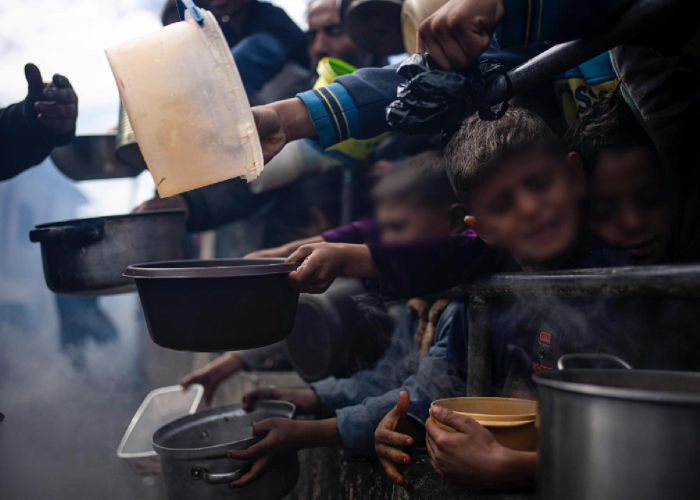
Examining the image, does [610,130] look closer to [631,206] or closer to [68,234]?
[631,206]

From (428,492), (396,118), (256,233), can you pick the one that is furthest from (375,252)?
(256,233)

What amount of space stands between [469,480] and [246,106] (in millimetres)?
1050

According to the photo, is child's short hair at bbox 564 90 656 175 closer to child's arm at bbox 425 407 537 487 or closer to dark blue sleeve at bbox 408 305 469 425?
dark blue sleeve at bbox 408 305 469 425

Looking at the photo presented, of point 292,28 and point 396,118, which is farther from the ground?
point 292,28

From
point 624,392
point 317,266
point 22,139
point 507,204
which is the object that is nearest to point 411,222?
point 507,204

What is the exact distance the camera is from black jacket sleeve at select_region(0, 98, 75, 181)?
7.56ft

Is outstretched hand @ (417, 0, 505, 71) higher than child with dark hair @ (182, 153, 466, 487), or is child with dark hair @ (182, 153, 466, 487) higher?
outstretched hand @ (417, 0, 505, 71)

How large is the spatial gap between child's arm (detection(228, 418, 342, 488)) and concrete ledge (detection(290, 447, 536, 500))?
18 cm

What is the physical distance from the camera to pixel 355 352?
2586 mm

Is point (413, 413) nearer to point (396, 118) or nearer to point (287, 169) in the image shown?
point (396, 118)

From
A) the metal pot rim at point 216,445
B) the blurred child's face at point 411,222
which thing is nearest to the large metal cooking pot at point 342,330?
the metal pot rim at point 216,445

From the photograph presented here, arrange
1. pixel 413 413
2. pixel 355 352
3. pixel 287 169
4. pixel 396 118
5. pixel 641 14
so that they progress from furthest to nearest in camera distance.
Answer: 1. pixel 287 169
2. pixel 355 352
3. pixel 413 413
4. pixel 396 118
5. pixel 641 14

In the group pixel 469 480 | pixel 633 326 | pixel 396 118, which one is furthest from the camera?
pixel 633 326

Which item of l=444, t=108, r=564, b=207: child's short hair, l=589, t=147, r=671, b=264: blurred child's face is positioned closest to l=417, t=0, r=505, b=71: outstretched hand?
l=444, t=108, r=564, b=207: child's short hair
